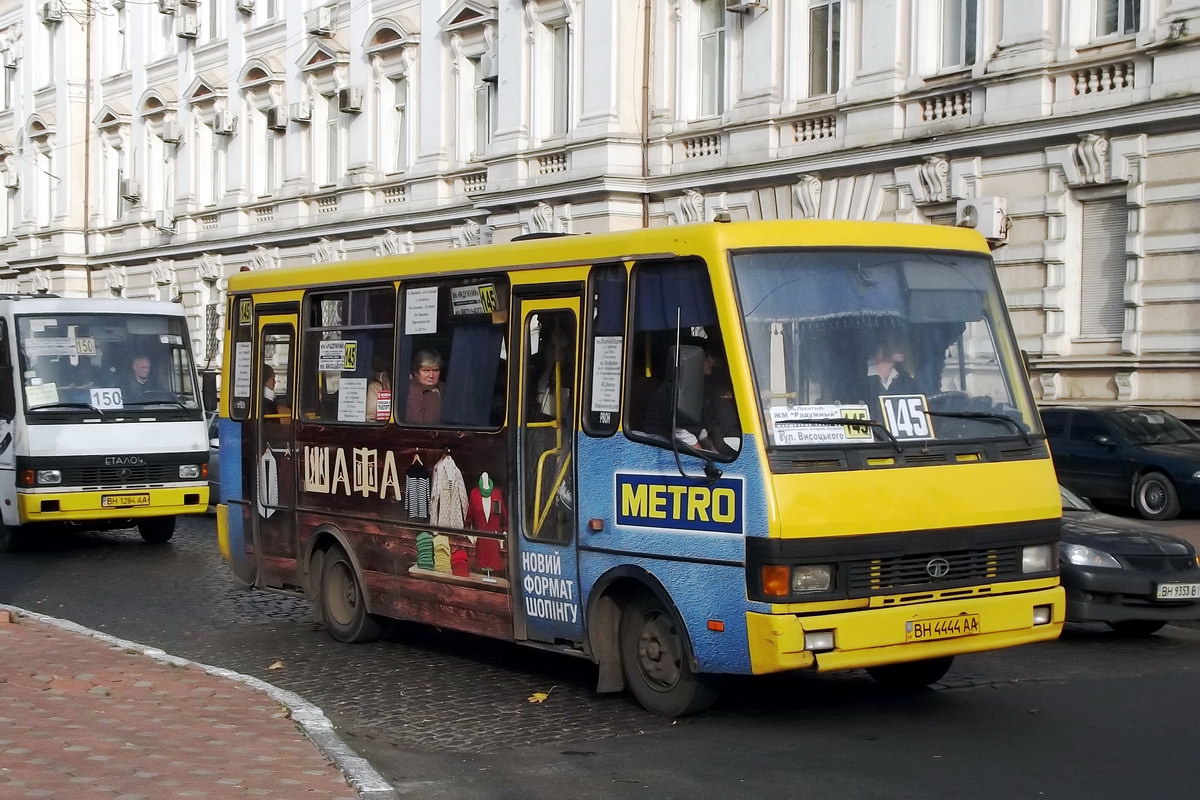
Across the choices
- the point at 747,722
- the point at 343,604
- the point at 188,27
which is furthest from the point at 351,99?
the point at 747,722

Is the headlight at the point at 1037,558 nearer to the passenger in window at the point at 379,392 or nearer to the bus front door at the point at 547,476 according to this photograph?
the bus front door at the point at 547,476

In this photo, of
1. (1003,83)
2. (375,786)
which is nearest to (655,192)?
(1003,83)

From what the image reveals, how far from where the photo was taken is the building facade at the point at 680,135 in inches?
824

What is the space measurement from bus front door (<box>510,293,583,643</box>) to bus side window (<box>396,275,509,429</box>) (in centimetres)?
28

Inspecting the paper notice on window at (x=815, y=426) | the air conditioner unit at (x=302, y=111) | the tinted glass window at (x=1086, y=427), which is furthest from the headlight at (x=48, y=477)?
the air conditioner unit at (x=302, y=111)

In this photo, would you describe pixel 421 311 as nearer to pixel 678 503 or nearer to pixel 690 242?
pixel 690 242

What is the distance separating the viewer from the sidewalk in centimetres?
686

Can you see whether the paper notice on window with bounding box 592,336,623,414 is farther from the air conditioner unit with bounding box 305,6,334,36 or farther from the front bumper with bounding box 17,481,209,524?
the air conditioner unit with bounding box 305,6,334,36

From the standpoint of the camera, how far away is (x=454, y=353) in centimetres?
1032

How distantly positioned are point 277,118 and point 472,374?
29335mm

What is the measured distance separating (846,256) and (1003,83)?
14.5 meters

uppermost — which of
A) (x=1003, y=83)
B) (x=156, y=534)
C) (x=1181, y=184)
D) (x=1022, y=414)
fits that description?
(x=1003, y=83)

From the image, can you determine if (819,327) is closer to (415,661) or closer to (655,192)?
(415,661)

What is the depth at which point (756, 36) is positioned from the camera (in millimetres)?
26156
